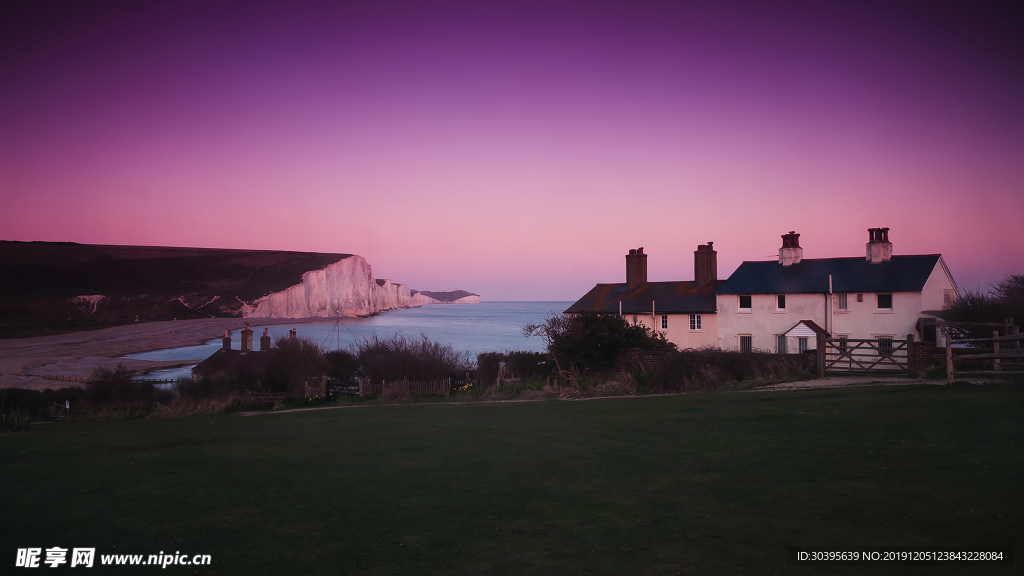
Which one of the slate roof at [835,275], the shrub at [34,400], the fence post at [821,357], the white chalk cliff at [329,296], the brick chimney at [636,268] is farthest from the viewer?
the white chalk cliff at [329,296]

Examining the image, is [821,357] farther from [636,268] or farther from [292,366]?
[636,268]

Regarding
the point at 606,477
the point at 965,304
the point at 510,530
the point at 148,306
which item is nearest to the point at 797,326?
the point at 965,304

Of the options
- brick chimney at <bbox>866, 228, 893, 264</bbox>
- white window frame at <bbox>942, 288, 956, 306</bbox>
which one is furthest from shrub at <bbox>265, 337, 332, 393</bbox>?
white window frame at <bbox>942, 288, 956, 306</bbox>

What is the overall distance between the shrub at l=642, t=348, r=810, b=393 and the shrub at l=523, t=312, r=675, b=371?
11.3 feet

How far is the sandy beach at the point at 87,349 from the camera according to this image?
129 ft

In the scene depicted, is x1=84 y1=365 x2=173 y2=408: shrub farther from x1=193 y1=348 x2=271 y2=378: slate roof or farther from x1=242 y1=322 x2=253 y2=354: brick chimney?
x1=242 y1=322 x2=253 y2=354: brick chimney

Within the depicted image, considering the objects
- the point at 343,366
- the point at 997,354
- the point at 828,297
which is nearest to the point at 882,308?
the point at 828,297

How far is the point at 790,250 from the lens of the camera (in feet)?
135

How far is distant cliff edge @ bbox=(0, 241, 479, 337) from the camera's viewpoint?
6488 cm

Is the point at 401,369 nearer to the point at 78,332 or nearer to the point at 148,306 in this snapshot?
the point at 78,332

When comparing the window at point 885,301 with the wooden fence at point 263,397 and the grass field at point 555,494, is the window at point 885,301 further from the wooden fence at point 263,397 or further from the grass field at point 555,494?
the wooden fence at point 263,397

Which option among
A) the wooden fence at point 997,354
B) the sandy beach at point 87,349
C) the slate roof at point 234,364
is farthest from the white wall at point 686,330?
the sandy beach at point 87,349

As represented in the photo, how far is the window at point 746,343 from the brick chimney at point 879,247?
376 inches

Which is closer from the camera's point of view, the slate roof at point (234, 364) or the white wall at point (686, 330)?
the slate roof at point (234, 364)
